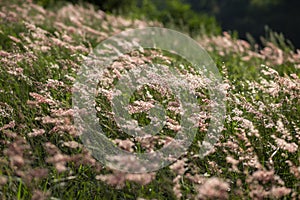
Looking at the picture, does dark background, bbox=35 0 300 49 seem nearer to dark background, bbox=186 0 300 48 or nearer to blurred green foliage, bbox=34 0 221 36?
dark background, bbox=186 0 300 48

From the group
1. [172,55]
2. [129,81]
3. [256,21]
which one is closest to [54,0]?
[172,55]

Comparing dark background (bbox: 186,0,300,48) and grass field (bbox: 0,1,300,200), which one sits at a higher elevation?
dark background (bbox: 186,0,300,48)

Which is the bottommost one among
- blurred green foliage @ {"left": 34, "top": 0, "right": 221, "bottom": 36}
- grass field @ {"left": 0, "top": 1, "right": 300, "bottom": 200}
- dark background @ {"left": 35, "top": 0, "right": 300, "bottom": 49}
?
grass field @ {"left": 0, "top": 1, "right": 300, "bottom": 200}

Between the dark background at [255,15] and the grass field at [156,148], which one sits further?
the dark background at [255,15]

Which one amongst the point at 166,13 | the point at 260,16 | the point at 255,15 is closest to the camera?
the point at 166,13

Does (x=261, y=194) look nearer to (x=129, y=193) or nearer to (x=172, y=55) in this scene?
(x=129, y=193)

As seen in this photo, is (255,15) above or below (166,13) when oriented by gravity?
above

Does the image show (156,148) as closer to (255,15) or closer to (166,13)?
(166,13)

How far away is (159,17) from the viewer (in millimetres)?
9320

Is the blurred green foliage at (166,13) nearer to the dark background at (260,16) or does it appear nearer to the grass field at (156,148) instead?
the grass field at (156,148)

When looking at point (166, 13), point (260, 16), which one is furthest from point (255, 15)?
point (166, 13)

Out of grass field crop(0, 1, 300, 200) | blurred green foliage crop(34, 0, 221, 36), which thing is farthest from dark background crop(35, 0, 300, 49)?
grass field crop(0, 1, 300, 200)

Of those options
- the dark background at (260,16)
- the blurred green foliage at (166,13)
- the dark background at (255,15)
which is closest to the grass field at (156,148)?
the blurred green foliage at (166,13)

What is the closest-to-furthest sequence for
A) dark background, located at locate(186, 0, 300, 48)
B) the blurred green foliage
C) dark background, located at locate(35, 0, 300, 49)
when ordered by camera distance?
the blurred green foliage, dark background, located at locate(35, 0, 300, 49), dark background, located at locate(186, 0, 300, 48)
